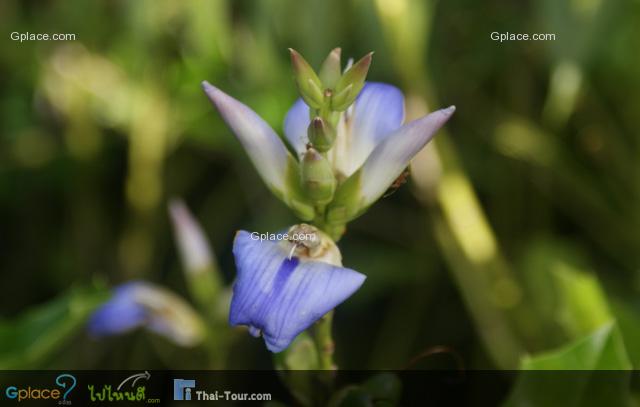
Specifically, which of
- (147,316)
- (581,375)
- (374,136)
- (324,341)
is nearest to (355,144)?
(374,136)

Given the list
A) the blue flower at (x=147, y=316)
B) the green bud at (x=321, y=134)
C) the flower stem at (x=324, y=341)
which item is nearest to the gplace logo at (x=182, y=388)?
the blue flower at (x=147, y=316)

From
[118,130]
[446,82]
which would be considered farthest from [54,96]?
[446,82]

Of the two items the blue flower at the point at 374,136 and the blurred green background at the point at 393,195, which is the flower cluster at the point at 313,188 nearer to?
the blue flower at the point at 374,136

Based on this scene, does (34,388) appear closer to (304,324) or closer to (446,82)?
(304,324)

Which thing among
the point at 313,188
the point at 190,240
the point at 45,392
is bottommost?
the point at 45,392

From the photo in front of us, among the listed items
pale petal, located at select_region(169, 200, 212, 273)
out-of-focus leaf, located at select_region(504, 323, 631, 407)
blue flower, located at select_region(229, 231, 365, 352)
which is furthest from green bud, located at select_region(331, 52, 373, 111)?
pale petal, located at select_region(169, 200, 212, 273)

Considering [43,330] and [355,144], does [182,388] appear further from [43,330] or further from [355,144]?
[355,144]

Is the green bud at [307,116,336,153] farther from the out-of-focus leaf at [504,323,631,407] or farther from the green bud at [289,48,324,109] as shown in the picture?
the out-of-focus leaf at [504,323,631,407]
